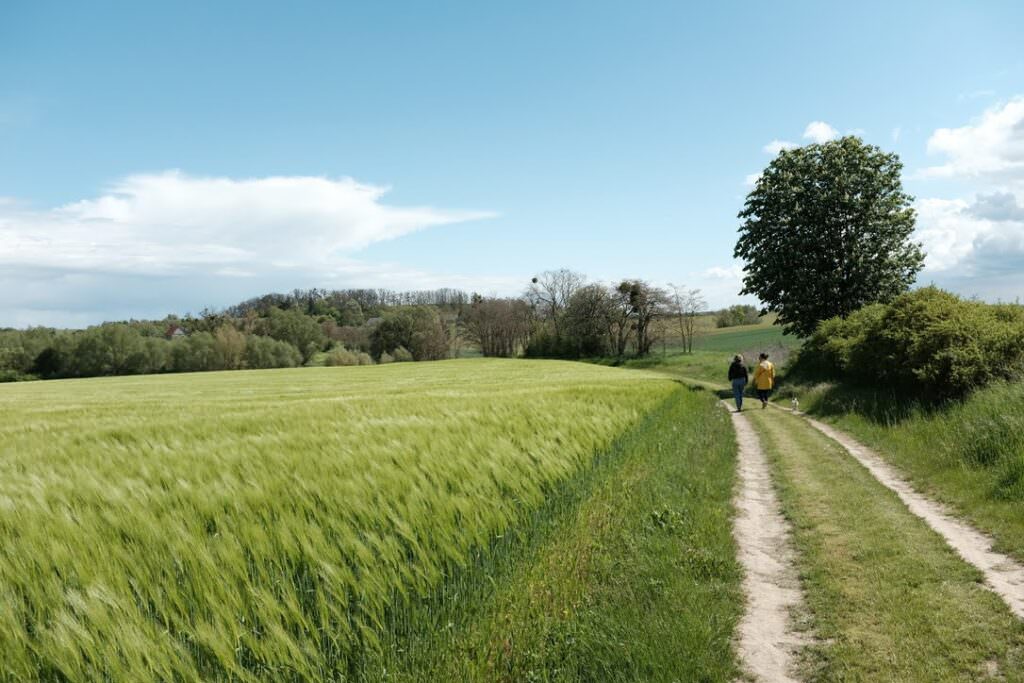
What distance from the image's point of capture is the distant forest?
8025cm

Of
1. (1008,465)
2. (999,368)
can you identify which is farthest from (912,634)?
(999,368)

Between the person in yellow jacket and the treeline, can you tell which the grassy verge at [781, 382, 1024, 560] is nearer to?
the treeline

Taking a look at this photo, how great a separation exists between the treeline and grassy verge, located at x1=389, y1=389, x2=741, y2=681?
10.1m

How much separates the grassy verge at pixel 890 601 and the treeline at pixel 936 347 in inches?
290

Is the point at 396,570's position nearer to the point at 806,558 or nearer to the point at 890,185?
the point at 806,558

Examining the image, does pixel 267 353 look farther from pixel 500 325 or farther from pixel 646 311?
pixel 646 311

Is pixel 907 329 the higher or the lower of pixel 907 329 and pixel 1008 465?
the higher

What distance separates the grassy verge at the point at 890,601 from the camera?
14.9 ft

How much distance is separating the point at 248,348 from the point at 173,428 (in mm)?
93237

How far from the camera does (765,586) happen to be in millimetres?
6176

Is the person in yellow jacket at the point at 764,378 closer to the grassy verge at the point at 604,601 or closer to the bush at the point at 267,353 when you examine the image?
the grassy verge at the point at 604,601

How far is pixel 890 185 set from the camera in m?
31.4

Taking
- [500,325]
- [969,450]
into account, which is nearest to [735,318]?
[500,325]

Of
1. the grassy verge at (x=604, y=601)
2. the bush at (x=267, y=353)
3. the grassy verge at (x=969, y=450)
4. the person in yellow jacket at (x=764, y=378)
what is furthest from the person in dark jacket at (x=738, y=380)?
the bush at (x=267, y=353)
